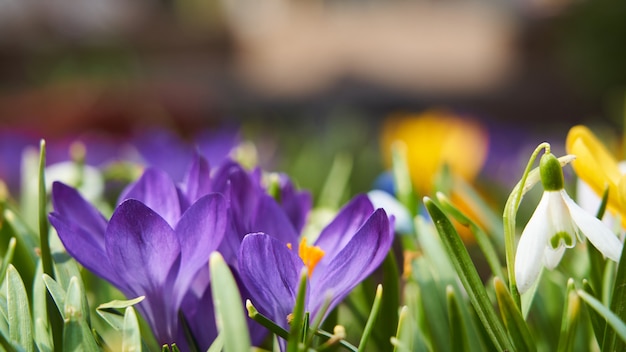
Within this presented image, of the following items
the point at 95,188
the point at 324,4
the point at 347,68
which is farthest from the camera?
the point at 324,4

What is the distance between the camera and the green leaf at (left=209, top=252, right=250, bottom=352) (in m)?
0.26

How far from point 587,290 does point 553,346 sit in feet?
0.37

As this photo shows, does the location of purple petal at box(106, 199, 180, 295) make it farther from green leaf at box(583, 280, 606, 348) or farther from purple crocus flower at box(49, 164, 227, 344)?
green leaf at box(583, 280, 606, 348)

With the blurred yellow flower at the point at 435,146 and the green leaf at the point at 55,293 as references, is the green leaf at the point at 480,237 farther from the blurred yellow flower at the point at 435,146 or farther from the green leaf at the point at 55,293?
the blurred yellow flower at the point at 435,146

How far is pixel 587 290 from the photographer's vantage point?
0.32 m

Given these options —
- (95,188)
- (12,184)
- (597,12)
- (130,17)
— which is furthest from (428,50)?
(95,188)

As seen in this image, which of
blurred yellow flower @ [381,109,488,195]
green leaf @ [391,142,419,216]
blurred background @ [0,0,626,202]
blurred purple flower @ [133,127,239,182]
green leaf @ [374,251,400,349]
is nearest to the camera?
green leaf @ [374,251,400,349]

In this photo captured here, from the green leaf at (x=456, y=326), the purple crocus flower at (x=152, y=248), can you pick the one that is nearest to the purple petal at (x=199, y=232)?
the purple crocus flower at (x=152, y=248)

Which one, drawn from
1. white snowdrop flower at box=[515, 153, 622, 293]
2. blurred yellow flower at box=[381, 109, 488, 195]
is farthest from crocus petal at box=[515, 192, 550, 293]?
blurred yellow flower at box=[381, 109, 488, 195]

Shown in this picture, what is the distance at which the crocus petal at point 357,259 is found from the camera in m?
0.30

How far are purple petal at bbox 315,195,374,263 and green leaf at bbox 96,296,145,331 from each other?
3.5 inches

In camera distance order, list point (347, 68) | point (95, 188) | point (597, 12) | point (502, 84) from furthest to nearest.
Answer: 1. point (347, 68)
2. point (502, 84)
3. point (597, 12)
4. point (95, 188)

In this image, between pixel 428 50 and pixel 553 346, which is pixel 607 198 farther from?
pixel 428 50

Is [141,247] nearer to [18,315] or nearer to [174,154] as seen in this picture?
[18,315]
